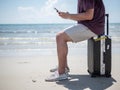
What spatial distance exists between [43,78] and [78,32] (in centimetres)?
66

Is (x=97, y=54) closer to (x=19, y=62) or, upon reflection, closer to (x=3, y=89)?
(x=3, y=89)

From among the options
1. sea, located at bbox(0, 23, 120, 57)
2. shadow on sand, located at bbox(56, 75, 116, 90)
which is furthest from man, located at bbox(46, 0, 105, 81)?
sea, located at bbox(0, 23, 120, 57)

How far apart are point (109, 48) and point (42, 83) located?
2.98ft

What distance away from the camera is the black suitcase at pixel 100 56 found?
146 inches

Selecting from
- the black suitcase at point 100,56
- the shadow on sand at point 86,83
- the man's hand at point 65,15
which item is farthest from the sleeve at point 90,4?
the shadow on sand at point 86,83

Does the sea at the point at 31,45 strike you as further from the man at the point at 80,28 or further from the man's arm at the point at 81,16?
the man's arm at the point at 81,16

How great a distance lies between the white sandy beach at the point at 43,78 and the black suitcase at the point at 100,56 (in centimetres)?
9

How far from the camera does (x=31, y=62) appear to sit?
193 inches

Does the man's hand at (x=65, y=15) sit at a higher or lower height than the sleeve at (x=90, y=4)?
lower

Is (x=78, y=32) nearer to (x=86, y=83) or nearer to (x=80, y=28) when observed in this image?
(x=80, y=28)

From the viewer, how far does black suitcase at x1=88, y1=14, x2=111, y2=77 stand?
3.72 m

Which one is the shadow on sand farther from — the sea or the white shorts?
the sea

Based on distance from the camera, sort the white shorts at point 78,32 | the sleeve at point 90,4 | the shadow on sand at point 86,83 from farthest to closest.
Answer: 1. the white shorts at point 78,32
2. the sleeve at point 90,4
3. the shadow on sand at point 86,83

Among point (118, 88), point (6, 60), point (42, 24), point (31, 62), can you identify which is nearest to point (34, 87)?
point (118, 88)
